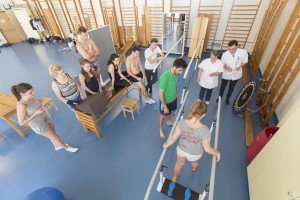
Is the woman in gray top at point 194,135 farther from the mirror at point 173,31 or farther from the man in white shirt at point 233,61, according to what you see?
the mirror at point 173,31

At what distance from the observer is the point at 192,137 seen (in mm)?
1648

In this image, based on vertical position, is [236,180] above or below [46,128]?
below

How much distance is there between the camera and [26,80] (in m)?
5.64

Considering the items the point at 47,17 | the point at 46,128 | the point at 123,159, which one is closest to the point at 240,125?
the point at 123,159

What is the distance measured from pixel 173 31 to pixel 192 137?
860cm

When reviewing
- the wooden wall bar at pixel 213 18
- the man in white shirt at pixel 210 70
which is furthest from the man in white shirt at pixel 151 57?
the wooden wall bar at pixel 213 18

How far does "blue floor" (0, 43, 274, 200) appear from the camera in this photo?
8.04 feet

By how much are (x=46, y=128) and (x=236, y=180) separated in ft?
10.7

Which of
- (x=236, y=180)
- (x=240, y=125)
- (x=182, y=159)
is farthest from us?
(x=240, y=125)

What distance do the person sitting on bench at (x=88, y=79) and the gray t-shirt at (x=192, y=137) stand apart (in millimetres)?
2236

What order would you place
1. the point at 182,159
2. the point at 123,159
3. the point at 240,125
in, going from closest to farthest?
the point at 182,159
the point at 123,159
the point at 240,125

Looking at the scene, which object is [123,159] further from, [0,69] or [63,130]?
[0,69]

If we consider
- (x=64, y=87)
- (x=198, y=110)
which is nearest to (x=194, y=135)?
(x=198, y=110)

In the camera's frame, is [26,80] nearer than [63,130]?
No
